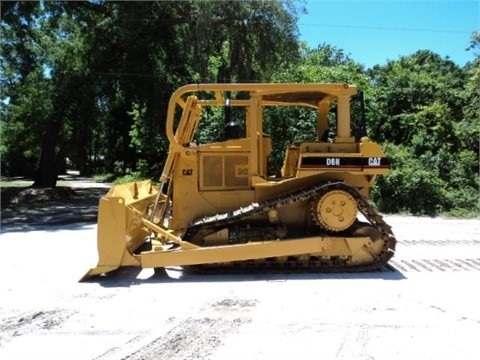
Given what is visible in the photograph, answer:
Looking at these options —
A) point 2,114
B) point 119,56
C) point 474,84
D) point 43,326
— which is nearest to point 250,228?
point 43,326

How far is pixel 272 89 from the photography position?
Answer: 7230mm

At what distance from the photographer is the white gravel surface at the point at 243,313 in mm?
4352

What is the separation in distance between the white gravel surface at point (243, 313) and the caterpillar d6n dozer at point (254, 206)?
340 mm

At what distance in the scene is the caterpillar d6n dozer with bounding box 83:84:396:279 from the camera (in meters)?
6.84

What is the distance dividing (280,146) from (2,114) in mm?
20011

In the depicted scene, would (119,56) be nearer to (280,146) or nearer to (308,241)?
(280,146)

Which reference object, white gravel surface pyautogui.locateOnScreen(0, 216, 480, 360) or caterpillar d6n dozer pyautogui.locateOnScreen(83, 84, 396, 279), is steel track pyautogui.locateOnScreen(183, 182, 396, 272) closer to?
caterpillar d6n dozer pyautogui.locateOnScreen(83, 84, 396, 279)

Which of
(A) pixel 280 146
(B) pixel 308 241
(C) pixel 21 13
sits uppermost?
(C) pixel 21 13

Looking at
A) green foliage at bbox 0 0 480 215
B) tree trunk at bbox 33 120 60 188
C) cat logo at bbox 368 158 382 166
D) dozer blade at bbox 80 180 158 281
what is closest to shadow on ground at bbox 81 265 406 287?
dozer blade at bbox 80 180 158 281

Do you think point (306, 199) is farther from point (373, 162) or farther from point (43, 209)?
point (43, 209)

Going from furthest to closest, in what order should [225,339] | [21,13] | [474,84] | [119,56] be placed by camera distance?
[474,84] → [119,56] → [21,13] → [225,339]

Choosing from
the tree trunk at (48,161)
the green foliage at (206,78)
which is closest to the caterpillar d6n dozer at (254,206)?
the green foliage at (206,78)

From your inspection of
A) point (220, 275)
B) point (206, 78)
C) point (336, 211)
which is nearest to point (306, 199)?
point (336, 211)

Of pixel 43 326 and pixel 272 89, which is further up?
pixel 272 89
